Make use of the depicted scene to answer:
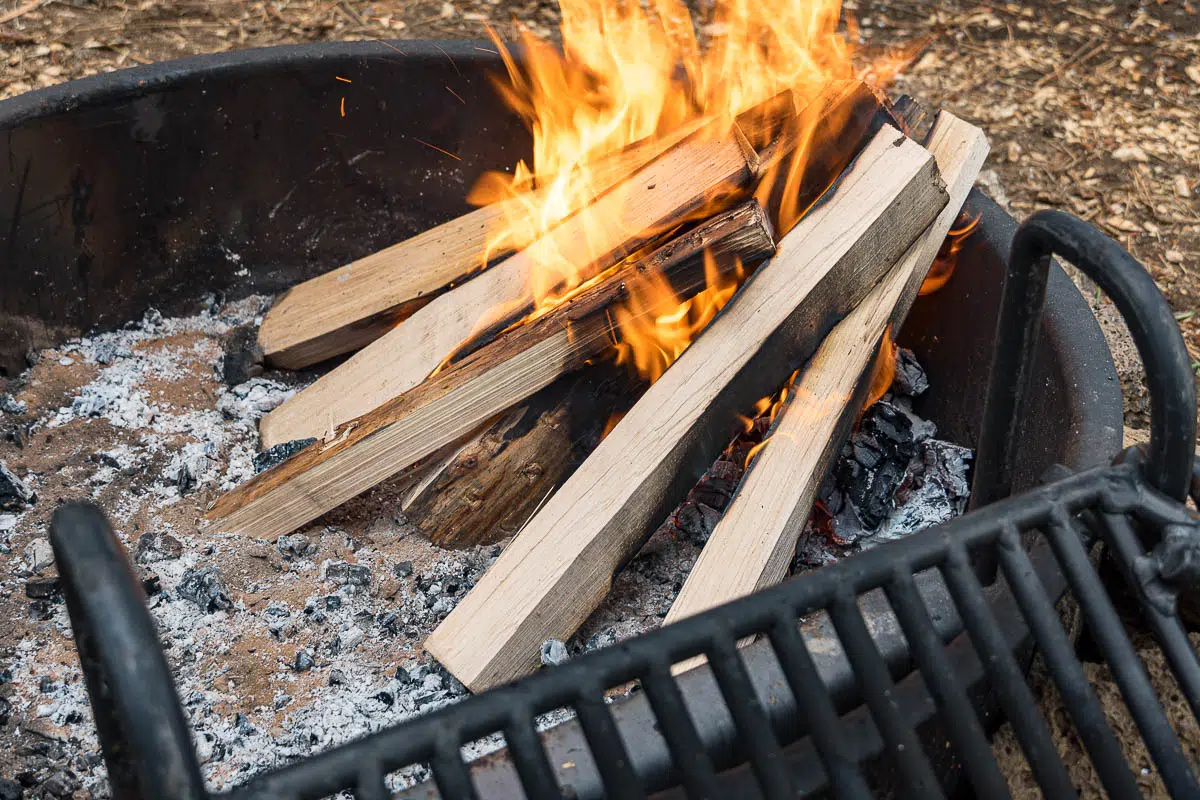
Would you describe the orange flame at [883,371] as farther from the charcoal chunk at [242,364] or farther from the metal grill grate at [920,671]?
the charcoal chunk at [242,364]

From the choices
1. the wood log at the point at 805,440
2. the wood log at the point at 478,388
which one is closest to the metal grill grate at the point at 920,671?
the wood log at the point at 805,440

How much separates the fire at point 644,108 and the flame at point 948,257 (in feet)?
1.08

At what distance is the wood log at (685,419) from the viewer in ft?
5.34

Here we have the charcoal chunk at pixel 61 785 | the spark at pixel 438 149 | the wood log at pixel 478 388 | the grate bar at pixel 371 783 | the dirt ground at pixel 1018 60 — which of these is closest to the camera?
the grate bar at pixel 371 783

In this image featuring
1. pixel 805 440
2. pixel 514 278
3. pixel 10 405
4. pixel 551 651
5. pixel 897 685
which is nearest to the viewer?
pixel 897 685

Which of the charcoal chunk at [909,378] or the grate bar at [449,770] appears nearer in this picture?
the grate bar at [449,770]

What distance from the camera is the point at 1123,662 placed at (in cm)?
108

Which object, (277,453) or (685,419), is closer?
(685,419)

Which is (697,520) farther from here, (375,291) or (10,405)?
(10,405)

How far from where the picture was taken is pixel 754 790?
3.38 ft

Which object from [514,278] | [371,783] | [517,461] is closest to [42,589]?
[517,461]

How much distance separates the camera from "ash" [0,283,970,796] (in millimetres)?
1537

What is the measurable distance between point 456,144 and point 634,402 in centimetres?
94

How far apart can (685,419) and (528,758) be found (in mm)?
910
